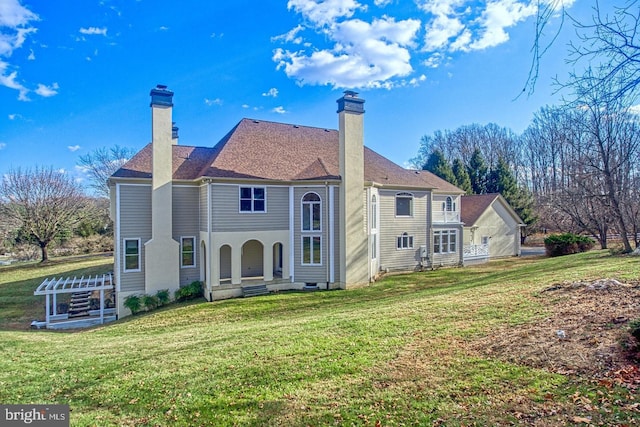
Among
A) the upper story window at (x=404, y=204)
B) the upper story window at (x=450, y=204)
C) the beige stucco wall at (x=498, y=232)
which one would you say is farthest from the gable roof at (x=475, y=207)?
the upper story window at (x=404, y=204)

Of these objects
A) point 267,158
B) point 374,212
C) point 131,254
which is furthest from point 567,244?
point 131,254

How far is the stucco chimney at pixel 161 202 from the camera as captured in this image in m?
15.4

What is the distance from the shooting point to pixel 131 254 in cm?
1545

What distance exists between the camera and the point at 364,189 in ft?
59.8

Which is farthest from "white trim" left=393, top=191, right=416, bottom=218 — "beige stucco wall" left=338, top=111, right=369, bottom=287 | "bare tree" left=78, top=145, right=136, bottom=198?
"bare tree" left=78, top=145, right=136, bottom=198

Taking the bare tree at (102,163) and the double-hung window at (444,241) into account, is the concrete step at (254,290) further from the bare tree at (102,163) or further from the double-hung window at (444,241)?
the bare tree at (102,163)

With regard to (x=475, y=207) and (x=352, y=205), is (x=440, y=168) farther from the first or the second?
(x=352, y=205)

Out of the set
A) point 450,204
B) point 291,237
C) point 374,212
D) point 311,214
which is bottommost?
point 291,237

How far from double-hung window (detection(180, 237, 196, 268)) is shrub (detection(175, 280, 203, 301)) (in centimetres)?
100

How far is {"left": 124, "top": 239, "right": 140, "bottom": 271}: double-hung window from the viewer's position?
15344mm

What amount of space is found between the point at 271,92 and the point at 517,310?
19510 millimetres

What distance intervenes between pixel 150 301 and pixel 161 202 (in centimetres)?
441

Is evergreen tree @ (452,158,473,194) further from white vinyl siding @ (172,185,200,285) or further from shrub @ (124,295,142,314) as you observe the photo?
shrub @ (124,295,142,314)

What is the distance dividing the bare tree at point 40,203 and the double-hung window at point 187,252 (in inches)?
804
